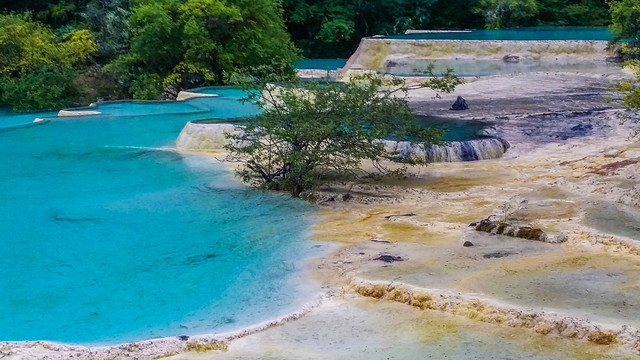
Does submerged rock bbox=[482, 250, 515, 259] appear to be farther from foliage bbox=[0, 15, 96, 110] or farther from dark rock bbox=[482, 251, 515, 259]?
foliage bbox=[0, 15, 96, 110]

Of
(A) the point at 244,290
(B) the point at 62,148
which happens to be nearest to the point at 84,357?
(A) the point at 244,290

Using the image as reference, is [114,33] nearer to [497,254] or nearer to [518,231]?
[518,231]

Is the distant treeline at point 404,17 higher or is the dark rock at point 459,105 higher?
the distant treeline at point 404,17

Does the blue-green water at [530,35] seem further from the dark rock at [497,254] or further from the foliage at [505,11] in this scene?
the dark rock at [497,254]

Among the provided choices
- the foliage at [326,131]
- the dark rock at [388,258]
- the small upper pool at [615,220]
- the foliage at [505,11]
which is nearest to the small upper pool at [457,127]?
the foliage at [326,131]

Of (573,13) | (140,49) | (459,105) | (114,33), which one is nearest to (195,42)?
(140,49)

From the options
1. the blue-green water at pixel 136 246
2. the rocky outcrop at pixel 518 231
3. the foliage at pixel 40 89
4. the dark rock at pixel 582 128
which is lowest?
the dark rock at pixel 582 128

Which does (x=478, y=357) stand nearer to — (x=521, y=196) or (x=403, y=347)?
(x=403, y=347)
